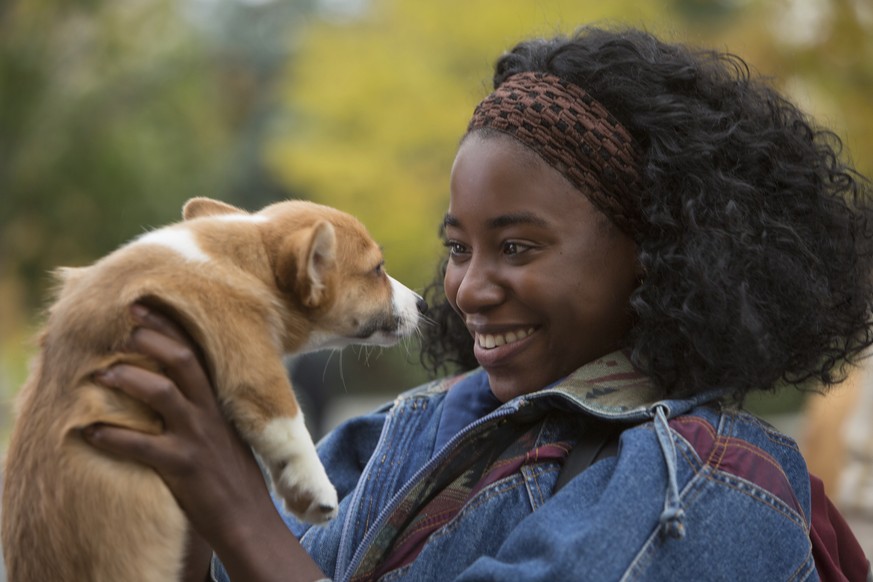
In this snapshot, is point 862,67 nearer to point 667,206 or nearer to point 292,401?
point 667,206

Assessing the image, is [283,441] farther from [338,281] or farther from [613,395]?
[613,395]

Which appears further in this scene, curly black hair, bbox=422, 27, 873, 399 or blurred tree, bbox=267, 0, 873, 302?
blurred tree, bbox=267, 0, 873, 302

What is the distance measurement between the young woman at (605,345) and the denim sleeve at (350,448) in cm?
17

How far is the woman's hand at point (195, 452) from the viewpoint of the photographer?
2.15 m

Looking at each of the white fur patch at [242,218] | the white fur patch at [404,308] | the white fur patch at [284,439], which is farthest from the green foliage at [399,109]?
the white fur patch at [284,439]

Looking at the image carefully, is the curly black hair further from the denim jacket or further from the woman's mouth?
the woman's mouth

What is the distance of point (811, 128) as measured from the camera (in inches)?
106

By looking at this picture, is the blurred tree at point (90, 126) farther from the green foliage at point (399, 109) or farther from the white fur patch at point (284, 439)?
the white fur patch at point (284, 439)

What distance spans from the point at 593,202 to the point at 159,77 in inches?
666

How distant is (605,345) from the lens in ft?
8.38

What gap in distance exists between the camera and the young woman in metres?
2.13

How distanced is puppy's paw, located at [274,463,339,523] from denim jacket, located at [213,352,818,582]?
13cm

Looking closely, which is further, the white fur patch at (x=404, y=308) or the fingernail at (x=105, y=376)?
the white fur patch at (x=404, y=308)

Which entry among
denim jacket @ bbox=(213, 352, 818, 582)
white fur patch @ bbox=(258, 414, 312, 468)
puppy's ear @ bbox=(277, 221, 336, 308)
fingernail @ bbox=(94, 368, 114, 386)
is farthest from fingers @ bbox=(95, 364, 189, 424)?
denim jacket @ bbox=(213, 352, 818, 582)
